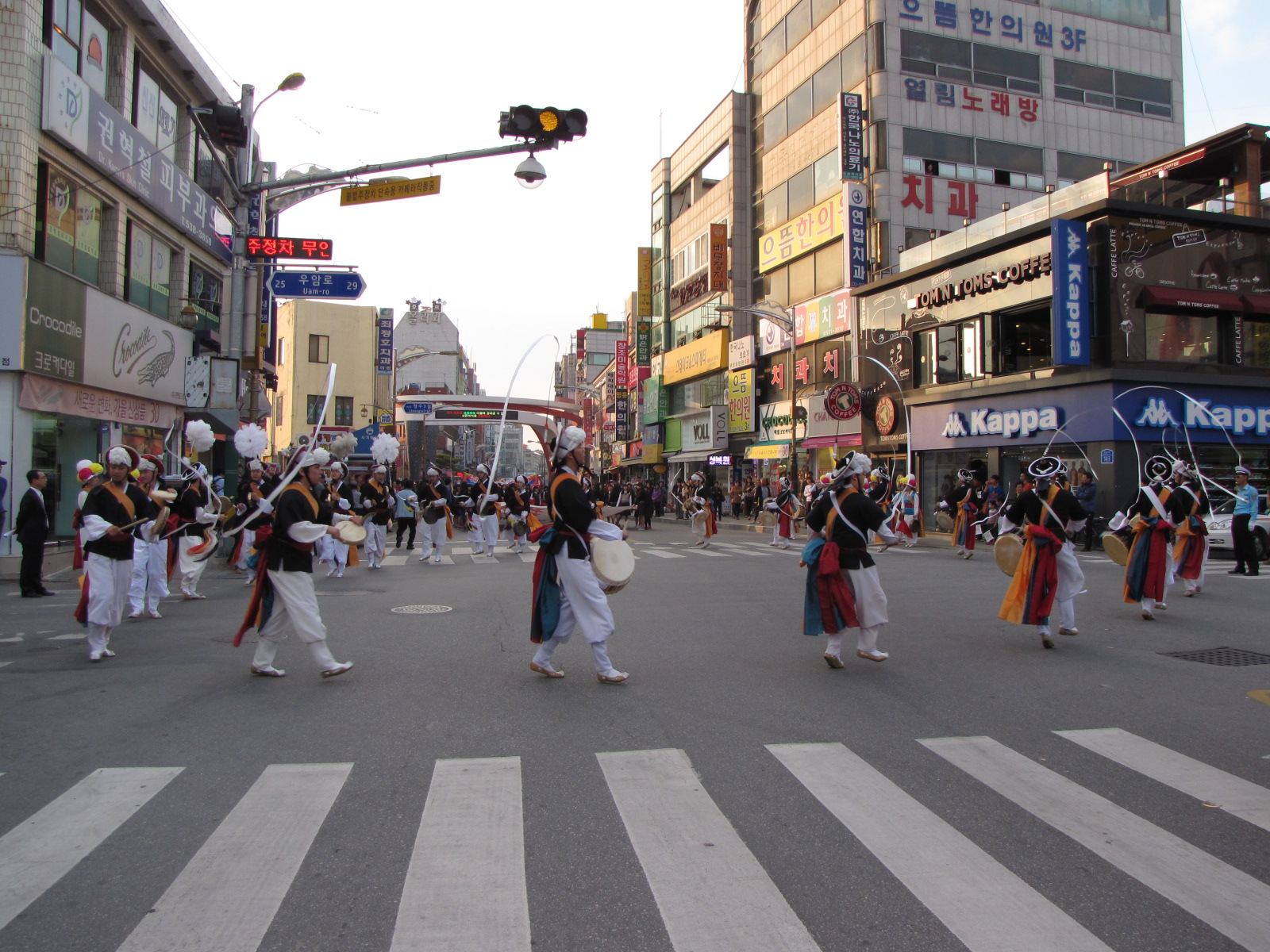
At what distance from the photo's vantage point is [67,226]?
58.7ft

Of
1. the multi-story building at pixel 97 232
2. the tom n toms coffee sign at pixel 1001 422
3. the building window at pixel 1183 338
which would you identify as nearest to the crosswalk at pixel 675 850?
the multi-story building at pixel 97 232

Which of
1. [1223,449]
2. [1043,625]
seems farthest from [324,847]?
[1223,449]

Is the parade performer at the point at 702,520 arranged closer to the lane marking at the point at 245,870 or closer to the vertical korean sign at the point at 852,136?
the vertical korean sign at the point at 852,136

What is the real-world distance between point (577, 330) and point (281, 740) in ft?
362

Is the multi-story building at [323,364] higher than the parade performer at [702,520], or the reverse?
the multi-story building at [323,364]

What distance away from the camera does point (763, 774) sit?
15.7 ft

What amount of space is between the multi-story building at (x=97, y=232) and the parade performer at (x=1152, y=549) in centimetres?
1421

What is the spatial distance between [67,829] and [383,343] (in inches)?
2004

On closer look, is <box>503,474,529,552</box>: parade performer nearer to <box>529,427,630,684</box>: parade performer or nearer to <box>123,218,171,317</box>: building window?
<box>529,427,630,684</box>: parade performer

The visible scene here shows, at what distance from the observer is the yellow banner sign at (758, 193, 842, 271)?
114 feet

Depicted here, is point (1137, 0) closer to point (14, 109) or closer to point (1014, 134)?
point (1014, 134)

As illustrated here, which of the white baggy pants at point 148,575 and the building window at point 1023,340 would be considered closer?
the white baggy pants at point 148,575

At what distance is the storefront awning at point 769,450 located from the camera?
130 feet

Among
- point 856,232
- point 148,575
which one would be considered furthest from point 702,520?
point 856,232
